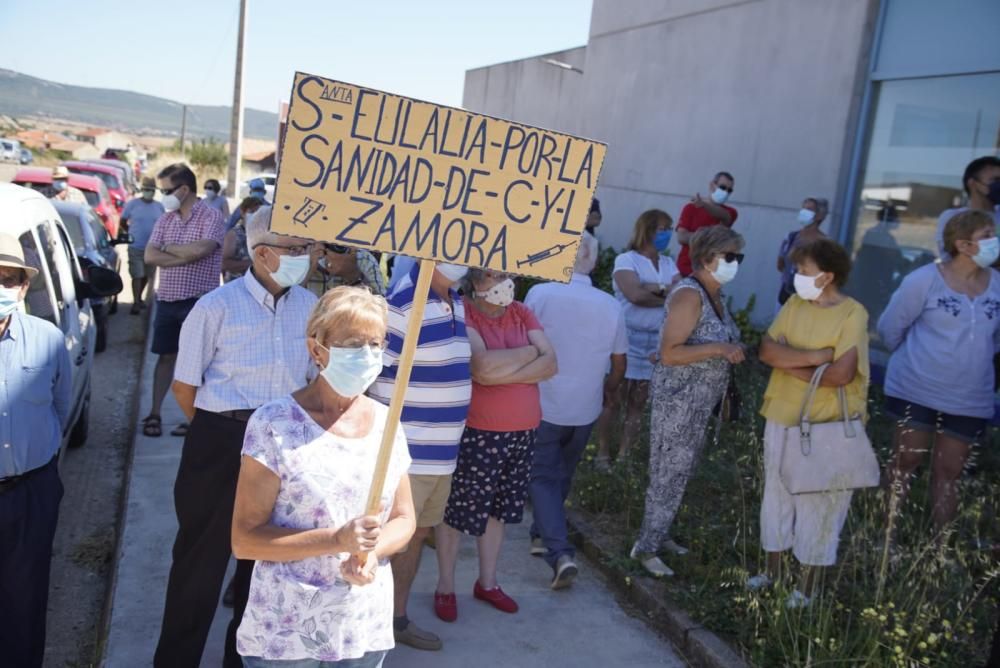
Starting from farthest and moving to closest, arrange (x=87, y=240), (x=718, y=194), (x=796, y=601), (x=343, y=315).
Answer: (x=87, y=240) < (x=718, y=194) < (x=796, y=601) < (x=343, y=315)

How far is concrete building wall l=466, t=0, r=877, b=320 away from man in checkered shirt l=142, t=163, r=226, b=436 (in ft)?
20.2

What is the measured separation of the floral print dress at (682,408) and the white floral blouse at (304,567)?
2.64m

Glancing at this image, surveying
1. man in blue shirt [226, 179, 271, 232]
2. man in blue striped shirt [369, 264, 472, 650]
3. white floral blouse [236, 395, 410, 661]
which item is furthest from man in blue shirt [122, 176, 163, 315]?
white floral blouse [236, 395, 410, 661]

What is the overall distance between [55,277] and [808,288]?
426cm

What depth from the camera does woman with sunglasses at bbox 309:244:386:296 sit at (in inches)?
219

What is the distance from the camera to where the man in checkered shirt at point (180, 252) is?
682 centimetres

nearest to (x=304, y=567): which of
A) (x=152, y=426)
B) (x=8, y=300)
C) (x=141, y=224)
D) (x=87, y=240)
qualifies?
(x=8, y=300)

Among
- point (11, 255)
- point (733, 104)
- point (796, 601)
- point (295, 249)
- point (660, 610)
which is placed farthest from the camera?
point (733, 104)

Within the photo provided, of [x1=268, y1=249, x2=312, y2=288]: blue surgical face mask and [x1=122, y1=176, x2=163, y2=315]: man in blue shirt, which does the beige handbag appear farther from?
[x1=122, y1=176, x2=163, y2=315]: man in blue shirt

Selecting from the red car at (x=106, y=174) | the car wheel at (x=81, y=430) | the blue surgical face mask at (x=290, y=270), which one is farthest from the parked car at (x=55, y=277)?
the red car at (x=106, y=174)

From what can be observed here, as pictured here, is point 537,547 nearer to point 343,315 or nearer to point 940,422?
point 940,422

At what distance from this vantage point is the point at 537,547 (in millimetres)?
5750

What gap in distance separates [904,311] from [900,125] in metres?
4.74

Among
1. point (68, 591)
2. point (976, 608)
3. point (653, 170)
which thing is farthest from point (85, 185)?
point (976, 608)
